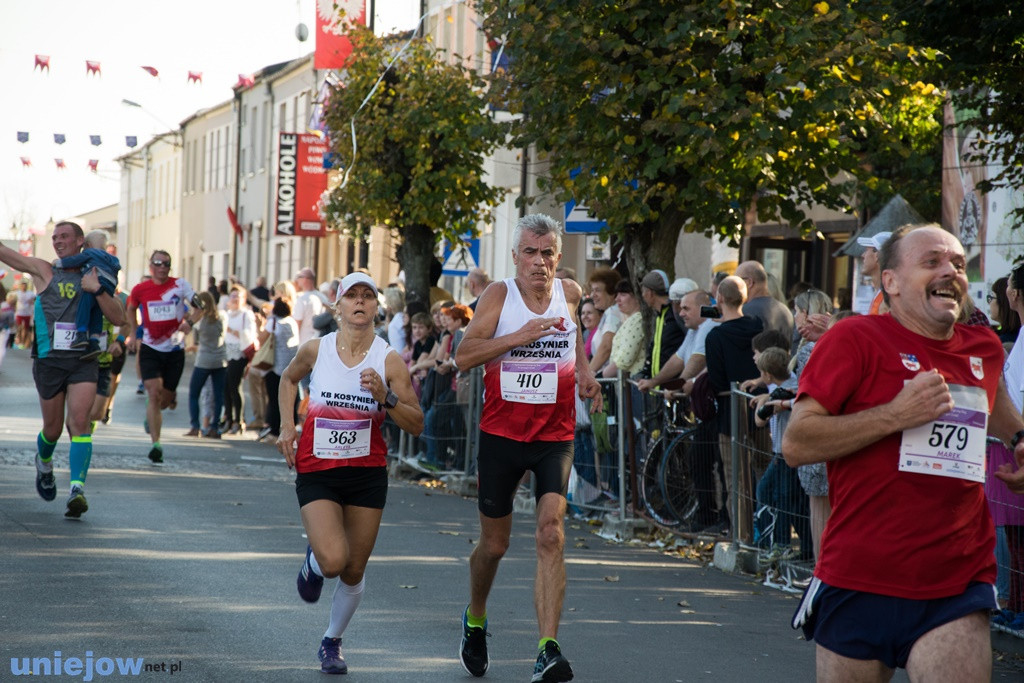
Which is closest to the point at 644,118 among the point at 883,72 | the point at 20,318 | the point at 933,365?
the point at 883,72

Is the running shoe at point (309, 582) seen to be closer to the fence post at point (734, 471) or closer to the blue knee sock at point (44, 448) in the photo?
the fence post at point (734, 471)

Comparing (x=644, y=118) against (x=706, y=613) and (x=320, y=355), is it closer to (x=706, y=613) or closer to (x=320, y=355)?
(x=706, y=613)

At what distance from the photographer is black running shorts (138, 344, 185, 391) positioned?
15477mm

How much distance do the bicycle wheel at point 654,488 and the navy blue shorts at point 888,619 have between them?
23.2 ft

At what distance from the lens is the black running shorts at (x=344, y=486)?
682cm

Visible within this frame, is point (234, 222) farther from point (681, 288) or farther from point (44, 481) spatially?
point (44, 481)

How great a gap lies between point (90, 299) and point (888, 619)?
823 centimetres

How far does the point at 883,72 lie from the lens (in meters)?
12.5

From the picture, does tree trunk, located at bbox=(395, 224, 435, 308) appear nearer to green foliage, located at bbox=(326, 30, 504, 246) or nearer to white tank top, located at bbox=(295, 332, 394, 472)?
green foliage, located at bbox=(326, 30, 504, 246)

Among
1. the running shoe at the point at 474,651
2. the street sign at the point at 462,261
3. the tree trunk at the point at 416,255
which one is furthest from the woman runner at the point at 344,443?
the tree trunk at the point at 416,255

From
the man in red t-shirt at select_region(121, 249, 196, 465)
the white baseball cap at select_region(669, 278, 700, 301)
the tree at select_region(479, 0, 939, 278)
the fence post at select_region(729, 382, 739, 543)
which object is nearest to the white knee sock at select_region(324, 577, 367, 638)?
the fence post at select_region(729, 382, 739, 543)

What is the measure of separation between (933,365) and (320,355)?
138 inches

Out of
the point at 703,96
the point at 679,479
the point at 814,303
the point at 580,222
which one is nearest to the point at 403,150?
the point at 580,222

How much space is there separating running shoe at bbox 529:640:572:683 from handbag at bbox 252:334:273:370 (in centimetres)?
1373
